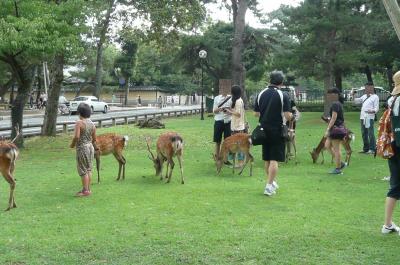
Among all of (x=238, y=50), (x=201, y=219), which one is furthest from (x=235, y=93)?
(x=238, y=50)

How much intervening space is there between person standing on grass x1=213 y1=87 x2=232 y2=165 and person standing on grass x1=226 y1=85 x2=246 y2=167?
0.18 meters

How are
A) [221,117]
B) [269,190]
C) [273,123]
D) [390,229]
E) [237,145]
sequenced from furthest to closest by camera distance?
[221,117], [237,145], [269,190], [273,123], [390,229]

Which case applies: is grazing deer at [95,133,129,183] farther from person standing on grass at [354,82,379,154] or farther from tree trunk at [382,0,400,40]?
person standing on grass at [354,82,379,154]

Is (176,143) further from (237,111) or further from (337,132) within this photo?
(337,132)

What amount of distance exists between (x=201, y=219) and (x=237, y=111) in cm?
451

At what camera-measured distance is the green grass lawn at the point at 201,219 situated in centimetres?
555

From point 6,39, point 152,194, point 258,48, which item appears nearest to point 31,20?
point 6,39

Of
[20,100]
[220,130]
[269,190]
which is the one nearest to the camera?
[269,190]

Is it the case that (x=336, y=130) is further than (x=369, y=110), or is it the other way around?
(x=369, y=110)

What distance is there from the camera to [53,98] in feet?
66.5

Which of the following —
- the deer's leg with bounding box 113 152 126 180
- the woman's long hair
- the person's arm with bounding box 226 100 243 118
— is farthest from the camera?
the person's arm with bounding box 226 100 243 118

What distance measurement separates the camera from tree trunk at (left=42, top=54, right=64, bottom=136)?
1991cm

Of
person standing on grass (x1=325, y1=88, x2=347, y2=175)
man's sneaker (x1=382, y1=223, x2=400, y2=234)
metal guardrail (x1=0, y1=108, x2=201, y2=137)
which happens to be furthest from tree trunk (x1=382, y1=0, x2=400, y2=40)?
metal guardrail (x1=0, y1=108, x2=201, y2=137)

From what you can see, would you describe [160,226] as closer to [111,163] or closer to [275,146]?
[275,146]
